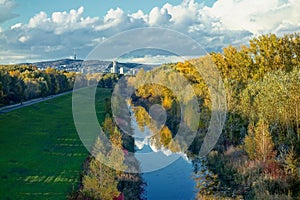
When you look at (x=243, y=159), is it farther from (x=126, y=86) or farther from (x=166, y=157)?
(x=126, y=86)

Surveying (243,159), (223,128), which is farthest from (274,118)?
(223,128)

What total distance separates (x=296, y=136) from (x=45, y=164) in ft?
77.2

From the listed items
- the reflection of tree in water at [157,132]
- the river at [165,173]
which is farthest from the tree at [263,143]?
the reflection of tree in water at [157,132]

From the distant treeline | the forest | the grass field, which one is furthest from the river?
the distant treeline

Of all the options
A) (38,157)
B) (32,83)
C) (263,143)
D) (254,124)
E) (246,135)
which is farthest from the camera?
(32,83)

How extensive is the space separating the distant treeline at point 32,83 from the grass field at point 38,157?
17502 mm

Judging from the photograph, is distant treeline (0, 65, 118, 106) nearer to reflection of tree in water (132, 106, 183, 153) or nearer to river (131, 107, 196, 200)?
reflection of tree in water (132, 106, 183, 153)

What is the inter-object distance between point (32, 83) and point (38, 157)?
5972 cm

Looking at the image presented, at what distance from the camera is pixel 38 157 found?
33.1 metres

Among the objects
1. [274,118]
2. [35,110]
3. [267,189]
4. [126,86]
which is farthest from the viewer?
[126,86]

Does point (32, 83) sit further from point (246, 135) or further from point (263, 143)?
point (263, 143)

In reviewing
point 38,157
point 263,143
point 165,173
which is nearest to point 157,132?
point 165,173

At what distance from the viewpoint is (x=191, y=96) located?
2111 inches

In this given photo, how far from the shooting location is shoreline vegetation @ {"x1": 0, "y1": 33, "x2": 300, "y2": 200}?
2391 centimetres
